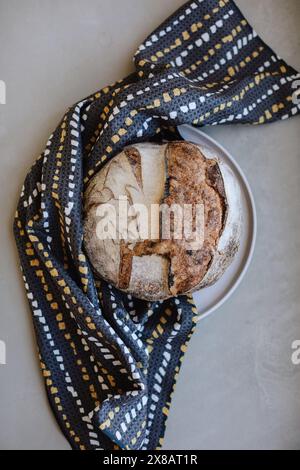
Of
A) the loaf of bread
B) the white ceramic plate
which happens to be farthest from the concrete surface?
the loaf of bread

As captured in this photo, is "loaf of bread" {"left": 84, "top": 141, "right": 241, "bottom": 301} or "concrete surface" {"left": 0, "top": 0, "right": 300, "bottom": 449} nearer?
"loaf of bread" {"left": 84, "top": 141, "right": 241, "bottom": 301}

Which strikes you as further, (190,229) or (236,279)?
(236,279)

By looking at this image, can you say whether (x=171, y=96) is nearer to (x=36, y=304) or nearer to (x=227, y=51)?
(x=227, y=51)

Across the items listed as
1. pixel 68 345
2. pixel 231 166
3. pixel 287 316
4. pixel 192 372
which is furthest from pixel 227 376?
pixel 231 166

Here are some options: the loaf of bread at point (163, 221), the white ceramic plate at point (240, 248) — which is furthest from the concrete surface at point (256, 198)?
the loaf of bread at point (163, 221)

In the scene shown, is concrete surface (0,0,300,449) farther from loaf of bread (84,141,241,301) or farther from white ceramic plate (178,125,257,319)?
loaf of bread (84,141,241,301)

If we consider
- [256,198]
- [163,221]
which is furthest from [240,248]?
[163,221]
